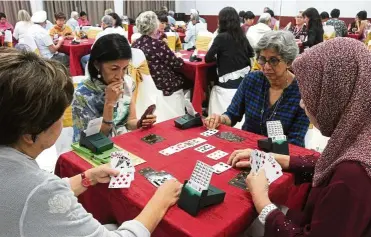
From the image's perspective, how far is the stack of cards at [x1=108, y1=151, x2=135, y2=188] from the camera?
1.19 meters

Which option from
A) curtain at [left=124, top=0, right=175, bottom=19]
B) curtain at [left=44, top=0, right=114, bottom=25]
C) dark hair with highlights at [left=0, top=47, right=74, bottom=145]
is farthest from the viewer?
curtain at [left=124, top=0, right=175, bottom=19]

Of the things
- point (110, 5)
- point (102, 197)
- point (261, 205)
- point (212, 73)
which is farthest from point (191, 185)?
point (110, 5)

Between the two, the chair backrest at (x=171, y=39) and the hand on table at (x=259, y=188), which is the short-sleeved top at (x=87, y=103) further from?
the chair backrest at (x=171, y=39)

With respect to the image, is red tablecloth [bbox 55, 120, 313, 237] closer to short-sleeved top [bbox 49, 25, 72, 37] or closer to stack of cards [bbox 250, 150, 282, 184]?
stack of cards [bbox 250, 150, 282, 184]

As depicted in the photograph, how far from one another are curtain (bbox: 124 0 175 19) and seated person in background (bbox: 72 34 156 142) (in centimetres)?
1074

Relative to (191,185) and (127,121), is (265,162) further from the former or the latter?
(127,121)

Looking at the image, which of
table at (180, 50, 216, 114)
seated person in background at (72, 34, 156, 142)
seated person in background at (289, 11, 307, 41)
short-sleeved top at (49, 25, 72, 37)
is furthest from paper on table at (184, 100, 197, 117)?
short-sleeved top at (49, 25, 72, 37)

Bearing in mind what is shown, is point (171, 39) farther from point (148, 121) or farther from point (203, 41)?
point (148, 121)

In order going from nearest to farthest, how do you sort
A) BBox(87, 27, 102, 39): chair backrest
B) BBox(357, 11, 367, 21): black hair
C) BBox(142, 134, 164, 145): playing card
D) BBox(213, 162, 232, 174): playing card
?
BBox(213, 162, 232, 174): playing card
BBox(142, 134, 164, 145): playing card
BBox(87, 27, 102, 39): chair backrest
BBox(357, 11, 367, 21): black hair

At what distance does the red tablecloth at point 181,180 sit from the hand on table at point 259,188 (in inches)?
1.1

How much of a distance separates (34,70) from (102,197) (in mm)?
724

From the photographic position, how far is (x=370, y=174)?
842mm

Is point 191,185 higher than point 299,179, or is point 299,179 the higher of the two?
point 191,185

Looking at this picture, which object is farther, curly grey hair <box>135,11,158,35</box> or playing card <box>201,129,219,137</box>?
curly grey hair <box>135,11,158,35</box>
